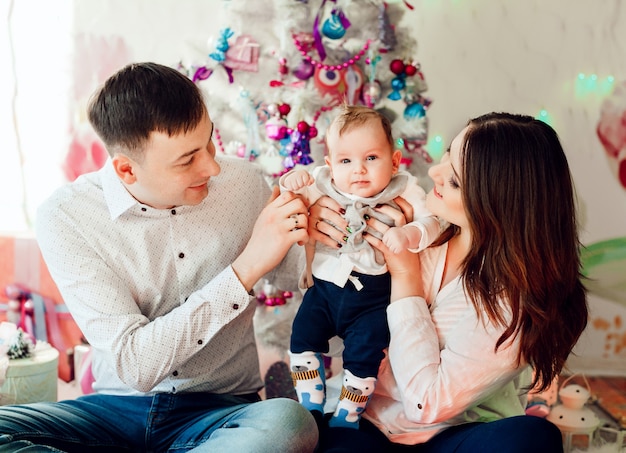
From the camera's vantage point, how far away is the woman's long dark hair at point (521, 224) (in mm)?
1548

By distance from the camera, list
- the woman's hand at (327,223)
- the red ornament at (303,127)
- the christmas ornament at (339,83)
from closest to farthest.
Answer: the woman's hand at (327,223), the red ornament at (303,127), the christmas ornament at (339,83)

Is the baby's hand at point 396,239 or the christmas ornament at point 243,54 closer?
the baby's hand at point 396,239

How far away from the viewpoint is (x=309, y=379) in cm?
178

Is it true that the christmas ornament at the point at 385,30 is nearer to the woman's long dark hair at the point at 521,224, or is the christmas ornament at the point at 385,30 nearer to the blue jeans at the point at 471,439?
the woman's long dark hair at the point at 521,224

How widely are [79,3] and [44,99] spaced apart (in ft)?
1.50

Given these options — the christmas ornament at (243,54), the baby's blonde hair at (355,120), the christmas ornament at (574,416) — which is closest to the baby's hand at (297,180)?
the baby's blonde hair at (355,120)

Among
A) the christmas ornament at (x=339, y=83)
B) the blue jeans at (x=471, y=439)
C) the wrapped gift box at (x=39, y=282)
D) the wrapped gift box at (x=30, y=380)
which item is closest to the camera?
the blue jeans at (x=471, y=439)

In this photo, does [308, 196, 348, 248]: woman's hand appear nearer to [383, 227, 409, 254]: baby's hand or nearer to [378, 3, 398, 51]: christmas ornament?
[383, 227, 409, 254]: baby's hand

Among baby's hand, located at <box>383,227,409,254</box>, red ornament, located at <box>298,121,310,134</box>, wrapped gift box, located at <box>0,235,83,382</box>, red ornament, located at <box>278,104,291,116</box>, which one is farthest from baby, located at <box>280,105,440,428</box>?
wrapped gift box, located at <box>0,235,83,382</box>

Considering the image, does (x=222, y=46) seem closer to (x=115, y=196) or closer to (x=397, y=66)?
(x=397, y=66)

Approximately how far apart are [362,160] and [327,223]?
0.20 meters

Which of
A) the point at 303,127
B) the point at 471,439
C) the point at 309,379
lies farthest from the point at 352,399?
the point at 303,127

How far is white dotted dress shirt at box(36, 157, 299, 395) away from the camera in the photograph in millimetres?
1692

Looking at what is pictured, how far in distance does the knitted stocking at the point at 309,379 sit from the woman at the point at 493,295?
0.33 ft
